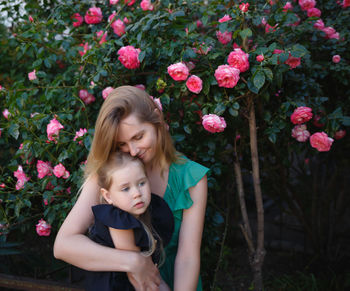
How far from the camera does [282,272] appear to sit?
2979mm

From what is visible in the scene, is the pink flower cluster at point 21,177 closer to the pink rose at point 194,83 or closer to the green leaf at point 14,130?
the green leaf at point 14,130

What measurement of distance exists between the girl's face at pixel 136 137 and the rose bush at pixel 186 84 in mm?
358

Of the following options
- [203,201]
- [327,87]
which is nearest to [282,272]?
[327,87]

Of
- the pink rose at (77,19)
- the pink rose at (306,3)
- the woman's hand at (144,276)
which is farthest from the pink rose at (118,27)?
the woman's hand at (144,276)

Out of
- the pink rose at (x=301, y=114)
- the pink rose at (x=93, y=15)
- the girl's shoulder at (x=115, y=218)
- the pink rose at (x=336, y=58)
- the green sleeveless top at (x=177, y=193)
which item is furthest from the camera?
the pink rose at (x=93, y=15)

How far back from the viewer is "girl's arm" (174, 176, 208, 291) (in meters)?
1.49

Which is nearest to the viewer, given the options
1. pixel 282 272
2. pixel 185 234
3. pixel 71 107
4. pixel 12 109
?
pixel 185 234

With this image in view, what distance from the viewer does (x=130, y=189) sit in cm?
137

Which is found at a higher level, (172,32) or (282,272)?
(172,32)

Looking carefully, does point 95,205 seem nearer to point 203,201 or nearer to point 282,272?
point 203,201

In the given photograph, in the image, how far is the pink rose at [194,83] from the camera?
174 centimetres

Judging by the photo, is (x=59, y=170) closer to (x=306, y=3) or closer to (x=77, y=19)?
(x=77, y=19)

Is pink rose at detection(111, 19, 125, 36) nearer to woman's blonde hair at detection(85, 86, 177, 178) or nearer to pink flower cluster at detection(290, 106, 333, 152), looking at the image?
woman's blonde hair at detection(85, 86, 177, 178)

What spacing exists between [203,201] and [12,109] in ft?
4.04
